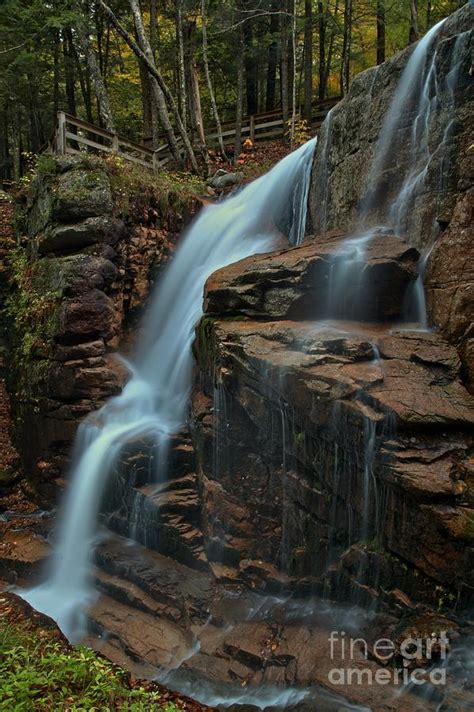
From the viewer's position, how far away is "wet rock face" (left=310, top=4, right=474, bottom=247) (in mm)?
6969

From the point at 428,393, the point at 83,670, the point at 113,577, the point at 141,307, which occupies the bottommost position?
the point at 113,577

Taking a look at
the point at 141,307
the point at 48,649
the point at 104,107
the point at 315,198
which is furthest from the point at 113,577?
the point at 104,107

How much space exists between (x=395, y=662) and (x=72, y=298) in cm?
784

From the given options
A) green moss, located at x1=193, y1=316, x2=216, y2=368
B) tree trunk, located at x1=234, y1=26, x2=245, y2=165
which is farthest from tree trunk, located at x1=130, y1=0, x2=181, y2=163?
green moss, located at x1=193, y1=316, x2=216, y2=368

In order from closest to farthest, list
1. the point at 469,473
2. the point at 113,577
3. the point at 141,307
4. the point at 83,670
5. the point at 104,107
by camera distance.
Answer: the point at 83,670, the point at 469,473, the point at 113,577, the point at 141,307, the point at 104,107

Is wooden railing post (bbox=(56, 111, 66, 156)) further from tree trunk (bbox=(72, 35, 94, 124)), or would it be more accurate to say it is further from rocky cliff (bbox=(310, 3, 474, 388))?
tree trunk (bbox=(72, 35, 94, 124))

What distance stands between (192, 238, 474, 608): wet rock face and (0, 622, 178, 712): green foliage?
7.36 feet

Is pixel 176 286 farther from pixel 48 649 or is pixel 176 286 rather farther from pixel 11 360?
pixel 48 649

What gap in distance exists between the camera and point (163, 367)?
9.68 meters

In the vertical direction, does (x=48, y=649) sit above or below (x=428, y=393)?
below

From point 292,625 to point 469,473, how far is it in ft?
8.59

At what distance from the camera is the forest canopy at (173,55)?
1492cm

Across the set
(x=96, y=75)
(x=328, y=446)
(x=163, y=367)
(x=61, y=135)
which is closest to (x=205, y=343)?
(x=163, y=367)

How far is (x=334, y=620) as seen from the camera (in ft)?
17.6
